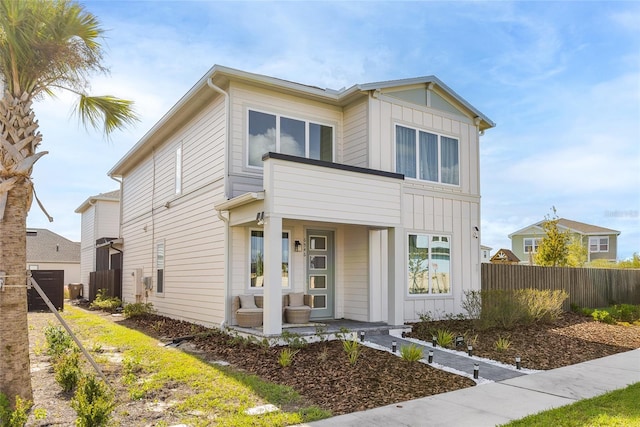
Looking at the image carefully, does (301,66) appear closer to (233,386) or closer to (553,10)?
(553,10)

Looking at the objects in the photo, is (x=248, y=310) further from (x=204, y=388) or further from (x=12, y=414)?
(x=12, y=414)

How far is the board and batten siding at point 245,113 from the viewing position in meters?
10.9

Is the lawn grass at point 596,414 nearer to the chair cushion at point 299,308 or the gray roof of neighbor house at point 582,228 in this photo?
the chair cushion at point 299,308

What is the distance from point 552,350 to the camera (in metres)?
9.77

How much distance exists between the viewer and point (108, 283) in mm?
20812

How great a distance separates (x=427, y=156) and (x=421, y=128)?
785 mm

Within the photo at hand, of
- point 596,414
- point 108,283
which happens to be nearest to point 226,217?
point 596,414

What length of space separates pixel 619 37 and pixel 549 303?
264 inches

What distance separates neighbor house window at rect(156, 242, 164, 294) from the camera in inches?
599

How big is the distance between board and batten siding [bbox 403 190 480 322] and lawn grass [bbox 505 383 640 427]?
601 cm

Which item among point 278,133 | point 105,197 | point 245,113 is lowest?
point 105,197

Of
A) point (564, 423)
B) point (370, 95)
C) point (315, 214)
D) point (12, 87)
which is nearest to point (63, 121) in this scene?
point (12, 87)

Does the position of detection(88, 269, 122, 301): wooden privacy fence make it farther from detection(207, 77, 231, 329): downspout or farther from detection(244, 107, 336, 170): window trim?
detection(244, 107, 336, 170): window trim

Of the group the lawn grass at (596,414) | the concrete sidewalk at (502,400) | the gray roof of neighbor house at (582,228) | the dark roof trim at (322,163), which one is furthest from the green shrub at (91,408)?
the gray roof of neighbor house at (582,228)
